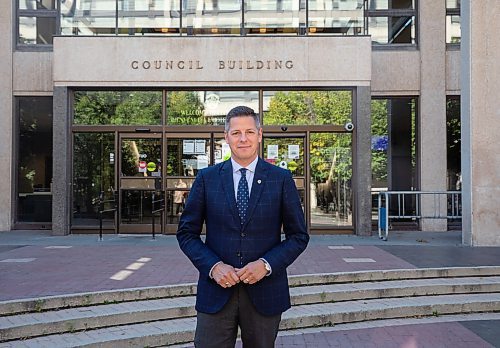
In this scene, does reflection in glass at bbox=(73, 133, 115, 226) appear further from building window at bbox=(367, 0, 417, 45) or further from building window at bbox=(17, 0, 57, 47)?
building window at bbox=(367, 0, 417, 45)

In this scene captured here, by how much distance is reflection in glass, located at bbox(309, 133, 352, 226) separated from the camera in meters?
12.3

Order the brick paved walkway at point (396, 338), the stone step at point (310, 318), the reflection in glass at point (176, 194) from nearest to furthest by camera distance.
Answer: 1. the stone step at point (310, 318)
2. the brick paved walkway at point (396, 338)
3. the reflection in glass at point (176, 194)

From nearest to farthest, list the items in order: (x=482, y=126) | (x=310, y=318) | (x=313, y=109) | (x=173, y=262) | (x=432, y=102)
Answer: (x=310, y=318)
(x=173, y=262)
(x=482, y=126)
(x=313, y=109)
(x=432, y=102)

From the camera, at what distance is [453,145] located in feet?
42.9

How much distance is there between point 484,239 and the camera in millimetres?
10055

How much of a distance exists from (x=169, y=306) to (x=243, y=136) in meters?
3.59

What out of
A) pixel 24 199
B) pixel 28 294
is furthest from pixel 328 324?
pixel 24 199

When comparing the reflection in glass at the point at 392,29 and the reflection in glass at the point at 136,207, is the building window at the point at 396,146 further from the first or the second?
the reflection in glass at the point at 136,207

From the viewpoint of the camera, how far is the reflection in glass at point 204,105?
12.4m

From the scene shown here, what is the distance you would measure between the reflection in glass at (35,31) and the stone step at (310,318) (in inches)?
401

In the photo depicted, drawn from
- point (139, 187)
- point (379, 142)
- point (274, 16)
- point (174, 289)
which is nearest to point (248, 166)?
point (174, 289)

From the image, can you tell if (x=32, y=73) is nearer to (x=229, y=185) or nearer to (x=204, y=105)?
(x=204, y=105)

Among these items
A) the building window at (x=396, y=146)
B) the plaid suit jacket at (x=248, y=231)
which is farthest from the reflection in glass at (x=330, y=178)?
the plaid suit jacket at (x=248, y=231)

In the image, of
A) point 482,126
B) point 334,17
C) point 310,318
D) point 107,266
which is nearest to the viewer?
point 310,318
